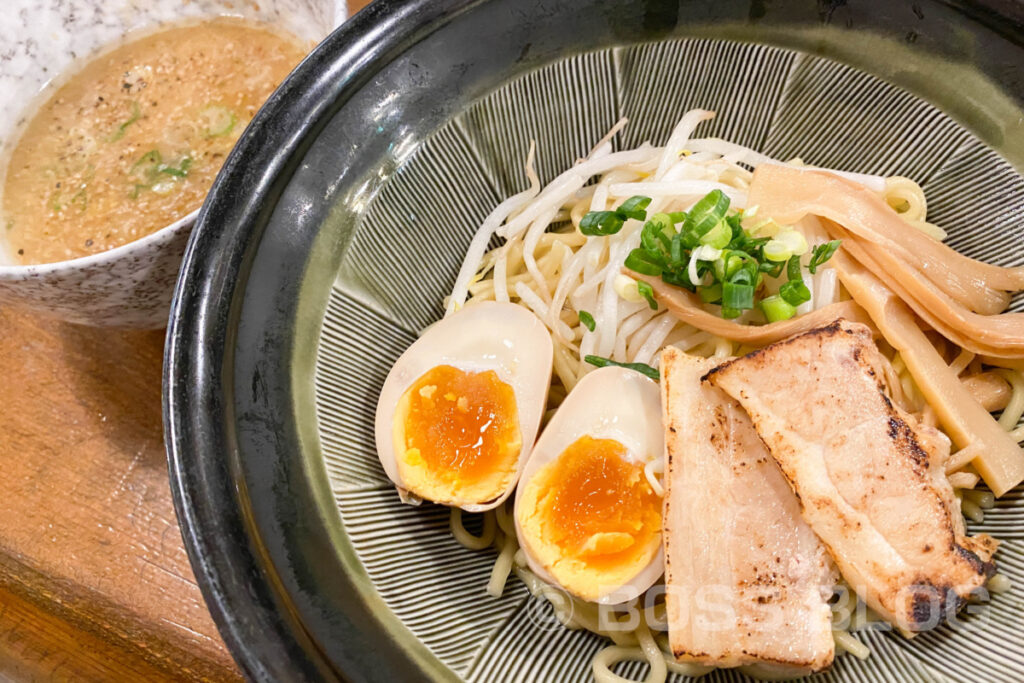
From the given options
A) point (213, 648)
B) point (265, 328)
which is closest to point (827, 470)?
point (265, 328)

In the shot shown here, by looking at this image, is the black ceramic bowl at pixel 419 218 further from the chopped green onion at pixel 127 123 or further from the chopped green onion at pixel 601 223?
the chopped green onion at pixel 127 123

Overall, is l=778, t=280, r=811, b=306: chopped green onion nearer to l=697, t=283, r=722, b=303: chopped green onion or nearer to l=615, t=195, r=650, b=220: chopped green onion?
l=697, t=283, r=722, b=303: chopped green onion

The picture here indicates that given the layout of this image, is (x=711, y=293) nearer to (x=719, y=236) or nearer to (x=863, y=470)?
(x=719, y=236)

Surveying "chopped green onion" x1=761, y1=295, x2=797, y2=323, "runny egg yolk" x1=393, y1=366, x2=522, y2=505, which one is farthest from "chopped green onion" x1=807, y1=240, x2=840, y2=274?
"runny egg yolk" x1=393, y1=366, x2=522, y2=505

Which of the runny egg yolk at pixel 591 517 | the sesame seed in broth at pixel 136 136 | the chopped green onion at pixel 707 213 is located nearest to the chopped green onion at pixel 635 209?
the chopped green onion at pixel 707 213

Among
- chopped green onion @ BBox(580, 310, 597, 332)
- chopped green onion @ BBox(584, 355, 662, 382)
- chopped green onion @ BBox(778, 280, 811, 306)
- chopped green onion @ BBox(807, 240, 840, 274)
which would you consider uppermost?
chopped green onion @ BBox(807, 240, 840, 274)

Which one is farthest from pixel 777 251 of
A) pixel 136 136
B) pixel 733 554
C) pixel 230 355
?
pixel 136 136

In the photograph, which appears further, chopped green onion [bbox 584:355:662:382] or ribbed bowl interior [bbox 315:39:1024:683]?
chopped green onion [bbox 584:355:662:382]
